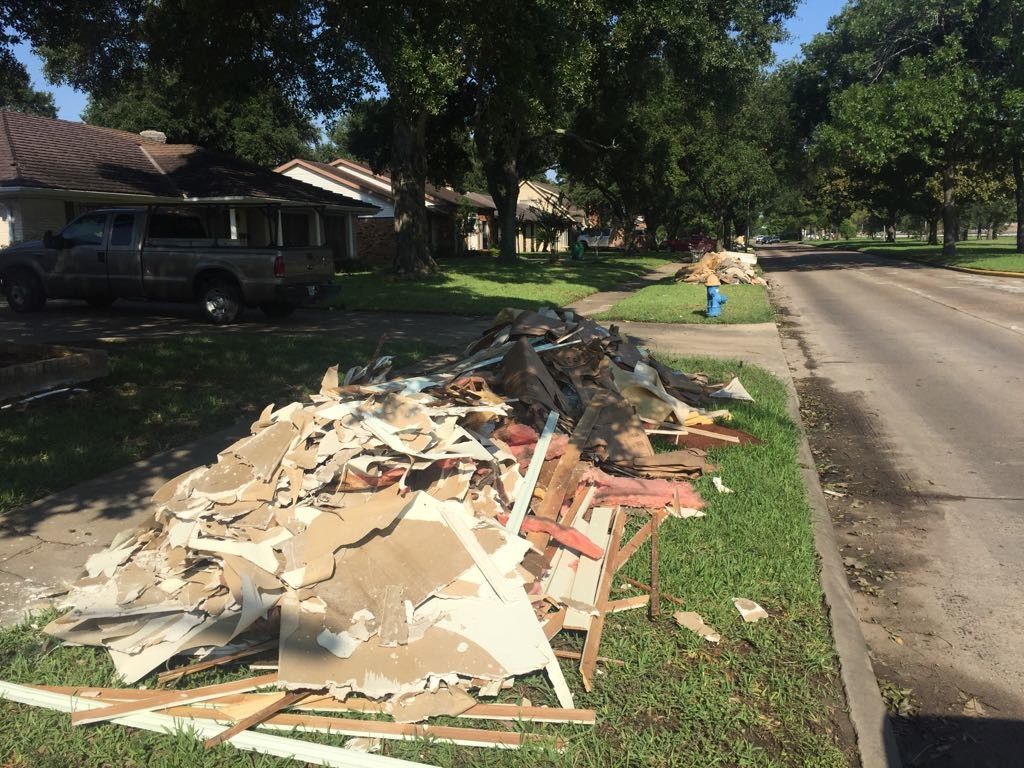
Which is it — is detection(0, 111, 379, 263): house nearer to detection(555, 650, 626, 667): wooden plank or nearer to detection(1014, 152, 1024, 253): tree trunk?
detection(555, 650, 626, 667): wooden plank

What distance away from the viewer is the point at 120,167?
24.4 m

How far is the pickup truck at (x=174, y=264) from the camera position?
1357cm

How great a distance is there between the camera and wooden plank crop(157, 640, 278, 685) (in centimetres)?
349

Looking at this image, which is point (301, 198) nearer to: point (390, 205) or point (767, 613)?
point (390, 205)

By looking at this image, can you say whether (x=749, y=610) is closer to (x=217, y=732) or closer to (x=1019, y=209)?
(x=217, y=732)

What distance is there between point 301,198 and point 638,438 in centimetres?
2250

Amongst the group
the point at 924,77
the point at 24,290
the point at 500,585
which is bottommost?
the point at 500,585

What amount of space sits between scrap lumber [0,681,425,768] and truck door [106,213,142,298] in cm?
1167

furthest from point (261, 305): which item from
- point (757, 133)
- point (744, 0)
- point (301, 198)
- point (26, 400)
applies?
point (757, 133)

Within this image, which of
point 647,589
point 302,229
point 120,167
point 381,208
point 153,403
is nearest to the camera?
point 647,589

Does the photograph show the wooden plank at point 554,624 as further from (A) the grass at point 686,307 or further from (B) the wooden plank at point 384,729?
(A) the grass at point 686,307

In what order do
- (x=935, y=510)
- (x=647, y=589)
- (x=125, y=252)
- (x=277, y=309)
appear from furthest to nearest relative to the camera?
(x=277, y=309), (x=125, y=252), (x=935, y=510), (x=647, y=589)

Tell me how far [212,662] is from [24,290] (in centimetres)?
1387

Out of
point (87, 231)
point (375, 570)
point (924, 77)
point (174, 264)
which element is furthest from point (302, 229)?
point (375, 570)
